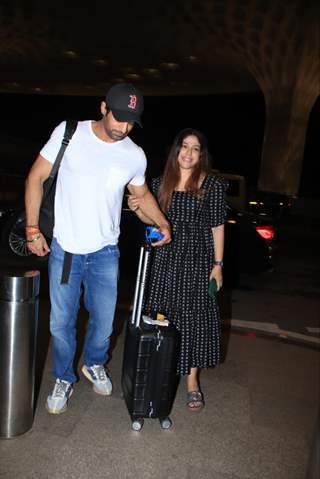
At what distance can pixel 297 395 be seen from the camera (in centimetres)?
390

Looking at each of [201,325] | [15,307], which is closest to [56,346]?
[15,307]

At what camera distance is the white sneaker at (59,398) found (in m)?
3.21

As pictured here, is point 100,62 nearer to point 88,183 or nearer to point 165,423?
point 88,183

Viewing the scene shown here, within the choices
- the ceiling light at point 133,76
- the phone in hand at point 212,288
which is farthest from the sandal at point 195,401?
the ceiling light at point 133,76

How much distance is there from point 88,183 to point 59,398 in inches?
56.1

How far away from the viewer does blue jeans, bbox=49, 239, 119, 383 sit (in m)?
3.11

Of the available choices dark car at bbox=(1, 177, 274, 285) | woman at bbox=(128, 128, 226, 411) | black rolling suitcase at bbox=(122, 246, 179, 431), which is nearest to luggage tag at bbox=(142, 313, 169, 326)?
black rolling suitcase at bbox=(122, 246, 179, 431)

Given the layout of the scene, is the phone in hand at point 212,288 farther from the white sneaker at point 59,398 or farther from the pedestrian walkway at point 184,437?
the white sneaker at point 59,398

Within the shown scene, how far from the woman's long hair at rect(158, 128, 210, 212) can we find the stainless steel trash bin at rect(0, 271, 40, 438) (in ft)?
3.52

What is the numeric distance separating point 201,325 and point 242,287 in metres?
4.30

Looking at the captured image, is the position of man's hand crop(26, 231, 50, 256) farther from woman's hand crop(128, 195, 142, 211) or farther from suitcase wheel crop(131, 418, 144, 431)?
suitcase wheel crop(131, 418, 144, 431)

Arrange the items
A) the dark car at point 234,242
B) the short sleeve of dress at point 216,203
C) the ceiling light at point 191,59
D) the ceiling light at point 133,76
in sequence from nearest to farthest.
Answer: the short sleeve of dress at point 216,203, the dark car at point 234,242, the ceiling light at point 191,59, the ceiling light at point 133,76

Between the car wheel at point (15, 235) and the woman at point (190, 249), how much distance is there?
4446mm

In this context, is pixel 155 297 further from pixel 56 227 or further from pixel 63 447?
pixel 63 447
